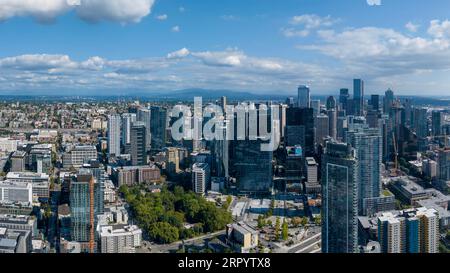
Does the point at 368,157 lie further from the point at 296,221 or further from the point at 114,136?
the point at 114,136

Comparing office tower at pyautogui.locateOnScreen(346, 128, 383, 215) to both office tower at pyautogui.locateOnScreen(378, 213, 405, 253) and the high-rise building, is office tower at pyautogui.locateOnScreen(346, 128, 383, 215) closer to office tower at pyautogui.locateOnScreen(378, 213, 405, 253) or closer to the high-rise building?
office tower at pyautogui.locateOnScreen(378, 213, 405, 253)

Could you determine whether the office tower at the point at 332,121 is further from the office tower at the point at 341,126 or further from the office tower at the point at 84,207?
the office tower at the point at 84,207

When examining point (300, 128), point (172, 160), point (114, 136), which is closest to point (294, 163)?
point (300, 128)

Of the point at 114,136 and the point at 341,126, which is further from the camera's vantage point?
the point at 114,136

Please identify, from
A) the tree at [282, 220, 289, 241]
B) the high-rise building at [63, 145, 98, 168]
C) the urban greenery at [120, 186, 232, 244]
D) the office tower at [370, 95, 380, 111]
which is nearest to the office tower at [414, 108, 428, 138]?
the office tower at [370, 95, 380, 111]

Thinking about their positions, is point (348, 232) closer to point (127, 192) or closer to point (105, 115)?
point (127, 192)
